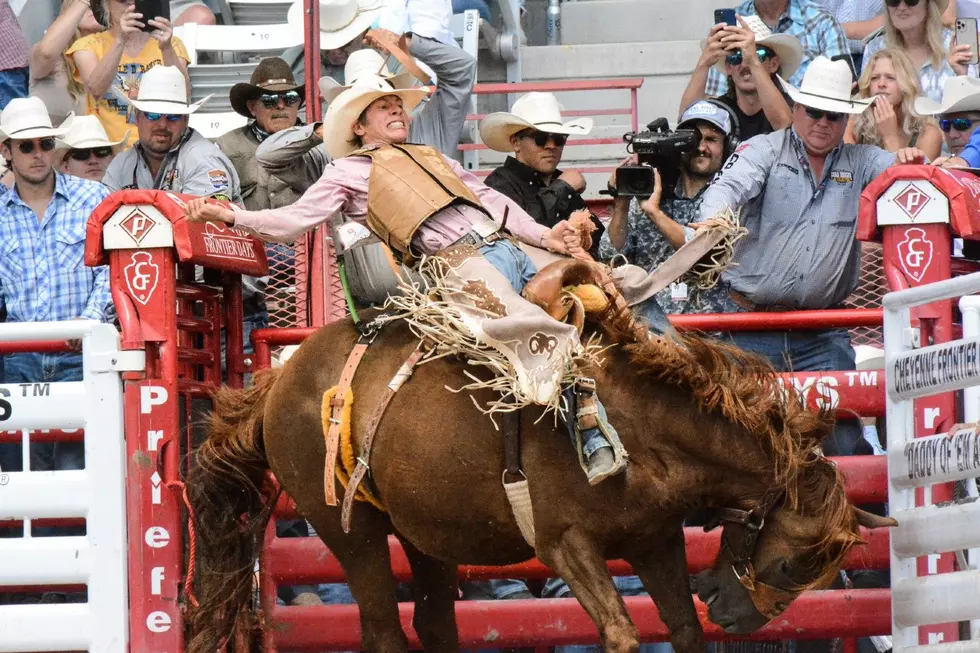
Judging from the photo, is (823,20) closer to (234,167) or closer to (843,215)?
(843,215)

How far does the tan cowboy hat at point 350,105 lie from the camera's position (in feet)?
18.0

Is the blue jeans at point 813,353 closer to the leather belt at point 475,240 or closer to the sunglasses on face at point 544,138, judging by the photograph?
the sunglasses on face at point 544,138

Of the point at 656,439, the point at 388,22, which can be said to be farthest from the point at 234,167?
the point at 656,439

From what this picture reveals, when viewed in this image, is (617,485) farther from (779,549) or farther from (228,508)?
(228,508)

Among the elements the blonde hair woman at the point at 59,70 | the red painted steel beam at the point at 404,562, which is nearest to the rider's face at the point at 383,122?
the red painted steel beam at the point at 404,562

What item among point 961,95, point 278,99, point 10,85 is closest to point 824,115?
point 961,95

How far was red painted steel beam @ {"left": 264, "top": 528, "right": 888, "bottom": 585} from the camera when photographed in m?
5.91

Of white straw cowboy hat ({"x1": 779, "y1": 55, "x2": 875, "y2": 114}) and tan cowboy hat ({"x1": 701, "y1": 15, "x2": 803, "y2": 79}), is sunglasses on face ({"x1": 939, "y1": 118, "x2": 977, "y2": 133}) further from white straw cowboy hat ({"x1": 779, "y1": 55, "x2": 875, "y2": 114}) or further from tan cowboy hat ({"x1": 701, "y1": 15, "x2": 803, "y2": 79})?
tan cowboy hat ({"x1": 701, "y1": 15, "x2": 803, "y2": 79})

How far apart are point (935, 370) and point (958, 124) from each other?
7.84 feet

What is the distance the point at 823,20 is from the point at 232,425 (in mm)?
4777

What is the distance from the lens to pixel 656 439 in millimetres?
4848

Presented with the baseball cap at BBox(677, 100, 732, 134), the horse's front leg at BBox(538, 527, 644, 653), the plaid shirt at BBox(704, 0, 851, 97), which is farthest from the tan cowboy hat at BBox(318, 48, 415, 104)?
the plaid shirt at BBox(704, 0, 851, 97)

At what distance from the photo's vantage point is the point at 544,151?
286 inches

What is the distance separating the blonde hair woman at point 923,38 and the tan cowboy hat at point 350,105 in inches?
145
